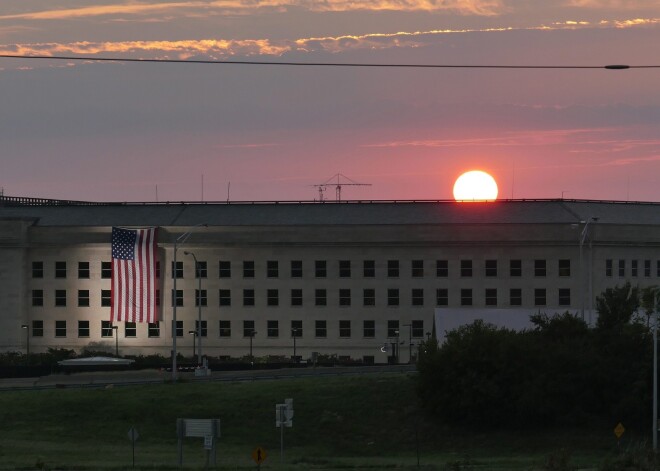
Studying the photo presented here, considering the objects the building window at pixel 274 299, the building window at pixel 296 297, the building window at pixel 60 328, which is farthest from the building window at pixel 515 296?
the building window at pixel 60 328

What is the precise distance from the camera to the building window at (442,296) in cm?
16150

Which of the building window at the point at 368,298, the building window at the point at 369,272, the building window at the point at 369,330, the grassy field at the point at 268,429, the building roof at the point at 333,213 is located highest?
the building roof at the point at 333,213

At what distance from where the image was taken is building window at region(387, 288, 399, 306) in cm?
16250

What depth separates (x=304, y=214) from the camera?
167m

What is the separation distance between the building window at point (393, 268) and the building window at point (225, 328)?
51.0ft

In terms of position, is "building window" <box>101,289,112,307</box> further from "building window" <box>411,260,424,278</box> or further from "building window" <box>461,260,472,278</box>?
"building window" <box>461,260,472,278</box>

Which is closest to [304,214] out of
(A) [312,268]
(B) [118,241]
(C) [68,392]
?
(A) [312,268]

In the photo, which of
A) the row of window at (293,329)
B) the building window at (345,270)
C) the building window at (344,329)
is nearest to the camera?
the row of window at (293,329)

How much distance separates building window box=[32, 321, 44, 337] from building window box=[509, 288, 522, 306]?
4402 cm

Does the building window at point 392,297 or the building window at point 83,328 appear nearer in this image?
the building window at point 392,297

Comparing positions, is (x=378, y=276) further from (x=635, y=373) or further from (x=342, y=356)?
(x=635, y=373)

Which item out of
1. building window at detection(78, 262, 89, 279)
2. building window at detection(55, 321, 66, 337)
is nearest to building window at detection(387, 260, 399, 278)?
building window at detection(78, 262, 89, 279)

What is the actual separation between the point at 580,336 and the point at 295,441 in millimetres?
19429

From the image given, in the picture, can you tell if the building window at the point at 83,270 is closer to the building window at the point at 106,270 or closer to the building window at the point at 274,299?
the building window at the point at 106,270
